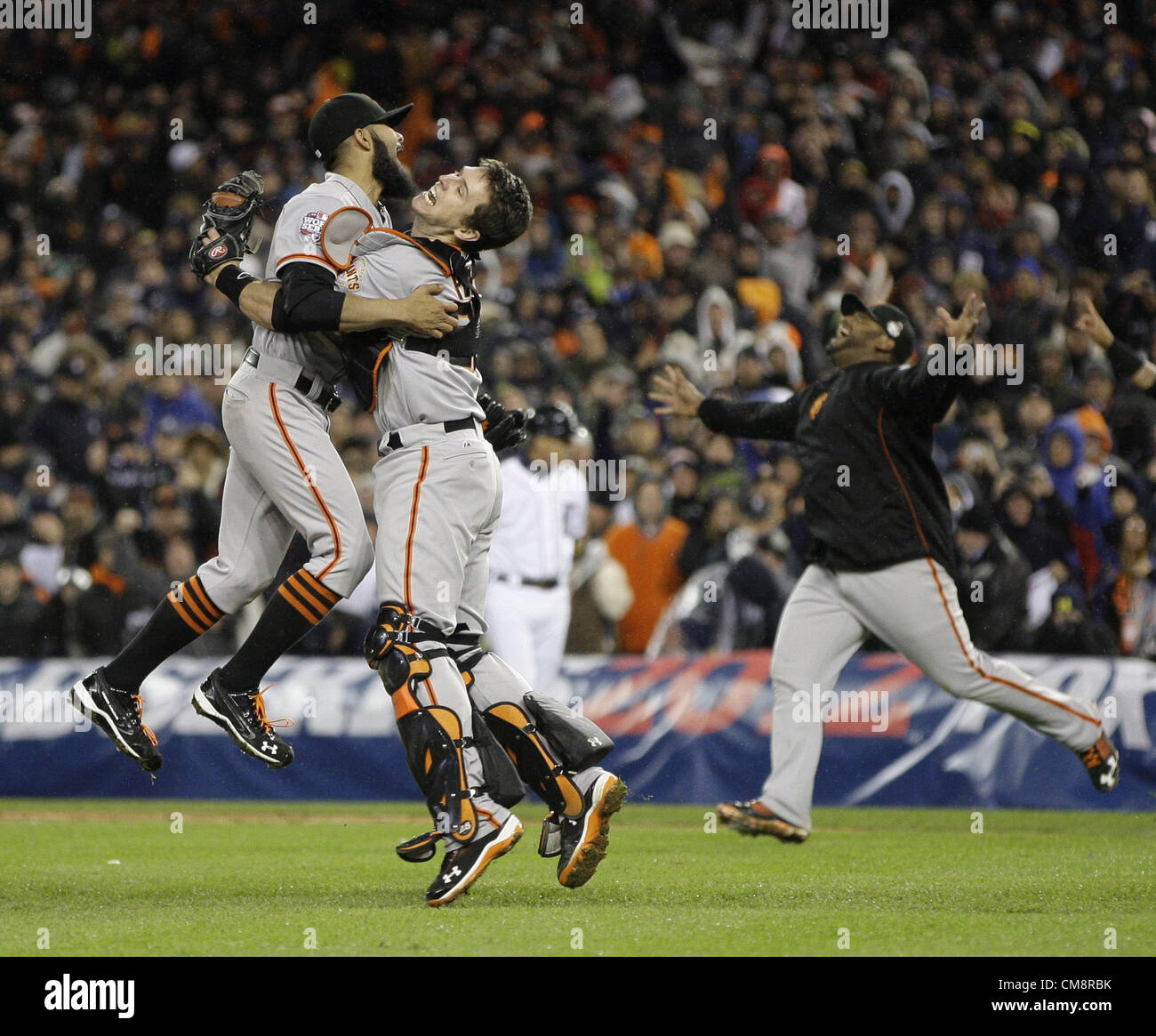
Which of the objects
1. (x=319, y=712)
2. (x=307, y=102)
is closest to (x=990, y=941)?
(x=319, y=712)

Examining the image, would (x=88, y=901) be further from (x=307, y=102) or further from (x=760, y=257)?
(x=307, y=102)

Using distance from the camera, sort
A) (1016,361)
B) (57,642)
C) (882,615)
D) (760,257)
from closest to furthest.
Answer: (882,615) < (57,642) < (1016,361) < (760,257)

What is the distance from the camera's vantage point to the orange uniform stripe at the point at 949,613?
6289 mm

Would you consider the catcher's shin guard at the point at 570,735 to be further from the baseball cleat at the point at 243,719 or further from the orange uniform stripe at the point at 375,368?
the orange uniform stripe at the point at 375,368

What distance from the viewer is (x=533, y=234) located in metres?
13.5

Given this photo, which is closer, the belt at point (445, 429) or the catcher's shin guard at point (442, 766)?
the catcher's shin guard at point (442, 766)

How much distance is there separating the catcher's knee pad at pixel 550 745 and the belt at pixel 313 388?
121 centimetres

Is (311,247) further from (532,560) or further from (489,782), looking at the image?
(532,560)

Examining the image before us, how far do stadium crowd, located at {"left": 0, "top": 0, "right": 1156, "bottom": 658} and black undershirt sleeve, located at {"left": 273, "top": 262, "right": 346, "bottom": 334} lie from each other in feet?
17.8

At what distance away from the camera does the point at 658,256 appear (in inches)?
528

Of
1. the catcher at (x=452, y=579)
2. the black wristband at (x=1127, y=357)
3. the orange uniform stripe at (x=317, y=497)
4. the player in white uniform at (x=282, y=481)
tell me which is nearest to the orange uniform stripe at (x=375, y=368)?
the catcher at (x=452, y=579)

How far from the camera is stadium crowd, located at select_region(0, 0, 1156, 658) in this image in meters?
10.5

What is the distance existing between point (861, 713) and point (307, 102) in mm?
8940

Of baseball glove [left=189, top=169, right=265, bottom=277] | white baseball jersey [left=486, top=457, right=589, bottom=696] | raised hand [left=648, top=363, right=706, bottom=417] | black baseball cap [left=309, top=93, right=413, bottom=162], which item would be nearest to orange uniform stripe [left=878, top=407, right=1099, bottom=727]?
raised hand [left=648, top=363, right=706, bottom=417]
